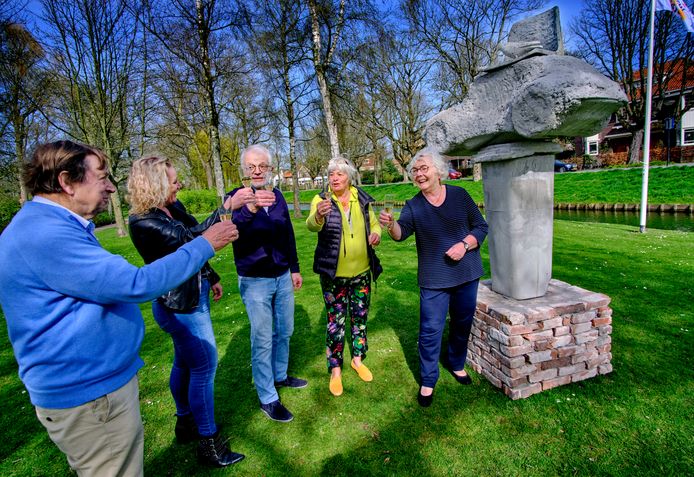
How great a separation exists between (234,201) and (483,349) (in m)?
2.47

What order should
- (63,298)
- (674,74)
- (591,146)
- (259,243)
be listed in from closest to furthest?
(63,298) < (259,243) < (674,74) < (591,146)

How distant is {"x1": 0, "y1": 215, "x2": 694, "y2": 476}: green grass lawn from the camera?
2.32 metres

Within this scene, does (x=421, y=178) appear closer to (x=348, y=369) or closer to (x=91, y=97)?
(x=348, y=369)

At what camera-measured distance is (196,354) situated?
2293 mm

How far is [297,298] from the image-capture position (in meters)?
5.70

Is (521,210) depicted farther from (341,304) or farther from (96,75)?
(96,75)

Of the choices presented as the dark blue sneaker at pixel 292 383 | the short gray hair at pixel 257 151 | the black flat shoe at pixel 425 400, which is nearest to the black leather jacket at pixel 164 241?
the short gray hair at pixel 257 151

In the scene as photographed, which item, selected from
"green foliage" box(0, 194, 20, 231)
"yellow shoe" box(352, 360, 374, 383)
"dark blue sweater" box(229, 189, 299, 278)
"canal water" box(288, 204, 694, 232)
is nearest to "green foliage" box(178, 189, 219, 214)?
"green foliage" box(0, 194, 20, 231)

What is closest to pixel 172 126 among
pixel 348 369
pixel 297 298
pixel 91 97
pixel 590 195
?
pixel 91 97

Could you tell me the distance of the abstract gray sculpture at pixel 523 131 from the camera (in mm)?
2422

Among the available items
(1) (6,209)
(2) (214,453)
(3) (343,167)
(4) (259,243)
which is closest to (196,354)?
(2) (214,453)

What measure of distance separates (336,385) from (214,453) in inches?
44.6

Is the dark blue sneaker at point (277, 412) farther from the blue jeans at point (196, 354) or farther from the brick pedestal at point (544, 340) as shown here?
the brick pedestal at point (544, 340)

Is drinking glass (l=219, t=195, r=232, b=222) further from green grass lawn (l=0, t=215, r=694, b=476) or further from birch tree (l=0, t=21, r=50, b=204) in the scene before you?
birch tree (l=0, t=21, r=50, b=204)
